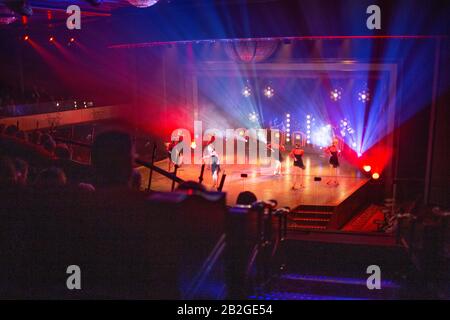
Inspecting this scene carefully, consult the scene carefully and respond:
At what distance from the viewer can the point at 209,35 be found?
33.8ft

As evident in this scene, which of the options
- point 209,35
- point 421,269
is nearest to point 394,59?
point 209,35

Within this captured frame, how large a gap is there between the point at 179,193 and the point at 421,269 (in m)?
2.66

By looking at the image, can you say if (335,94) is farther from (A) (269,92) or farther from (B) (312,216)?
(B) (312,216)

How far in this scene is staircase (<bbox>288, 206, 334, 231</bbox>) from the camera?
376 inches

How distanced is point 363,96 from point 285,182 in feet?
11.1

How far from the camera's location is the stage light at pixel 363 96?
497 inches

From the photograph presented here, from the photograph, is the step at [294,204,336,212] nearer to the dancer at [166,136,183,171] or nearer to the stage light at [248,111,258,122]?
the dancer at [166,136,183,171]

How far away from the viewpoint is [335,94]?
46.0 ft

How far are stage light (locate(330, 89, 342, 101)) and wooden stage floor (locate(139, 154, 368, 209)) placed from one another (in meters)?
1.83

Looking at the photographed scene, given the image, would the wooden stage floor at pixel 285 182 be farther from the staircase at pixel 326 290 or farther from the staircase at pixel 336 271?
the staircase at pixel 326 290

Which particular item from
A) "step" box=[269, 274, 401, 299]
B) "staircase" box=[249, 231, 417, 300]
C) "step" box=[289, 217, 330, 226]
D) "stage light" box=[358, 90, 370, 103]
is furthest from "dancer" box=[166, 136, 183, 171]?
"step" box=[269, 274, 401, 299]

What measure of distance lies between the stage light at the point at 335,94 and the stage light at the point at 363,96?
0.93 m

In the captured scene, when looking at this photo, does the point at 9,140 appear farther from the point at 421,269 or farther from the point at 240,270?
the point at 421,269

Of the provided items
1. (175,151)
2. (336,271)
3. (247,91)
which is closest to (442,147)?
(336,271)
